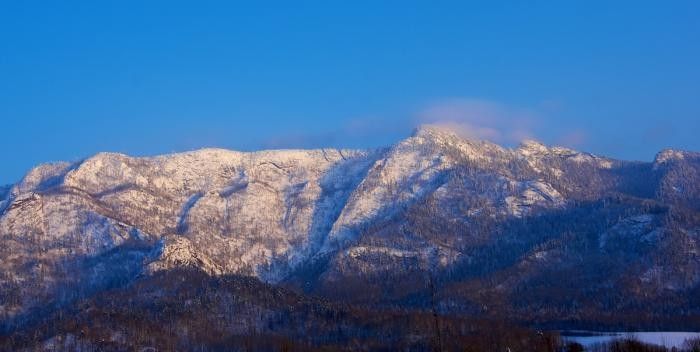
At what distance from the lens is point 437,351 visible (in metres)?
108

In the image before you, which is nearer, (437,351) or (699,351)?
(437,351)

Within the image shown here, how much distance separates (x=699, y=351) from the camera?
199 m

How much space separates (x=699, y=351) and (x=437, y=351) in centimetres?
11500
